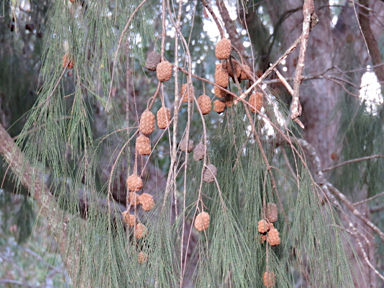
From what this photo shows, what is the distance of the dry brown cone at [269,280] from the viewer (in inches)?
27.7

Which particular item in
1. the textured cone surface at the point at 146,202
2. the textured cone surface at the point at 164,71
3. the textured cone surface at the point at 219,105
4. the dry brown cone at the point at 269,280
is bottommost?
the dry brown cone at the point at 269,280

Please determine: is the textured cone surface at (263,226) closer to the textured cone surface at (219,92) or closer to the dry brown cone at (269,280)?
the dry brown cone at (269,280)

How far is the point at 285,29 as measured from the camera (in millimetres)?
1861

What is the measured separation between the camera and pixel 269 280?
71 cm

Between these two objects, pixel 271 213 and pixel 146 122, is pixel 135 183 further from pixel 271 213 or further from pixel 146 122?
pixel 271 213

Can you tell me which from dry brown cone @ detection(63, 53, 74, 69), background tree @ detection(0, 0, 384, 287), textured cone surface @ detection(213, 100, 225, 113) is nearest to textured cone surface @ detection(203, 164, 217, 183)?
background tree @ detection(0, 0, 384, 287)

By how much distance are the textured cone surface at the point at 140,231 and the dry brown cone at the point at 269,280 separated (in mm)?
215

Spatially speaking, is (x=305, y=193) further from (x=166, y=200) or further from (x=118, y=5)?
(x=118, y=5)

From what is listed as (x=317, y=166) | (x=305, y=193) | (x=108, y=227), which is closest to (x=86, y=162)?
(x=108, y=227)

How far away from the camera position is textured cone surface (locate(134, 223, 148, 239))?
68 centimetres

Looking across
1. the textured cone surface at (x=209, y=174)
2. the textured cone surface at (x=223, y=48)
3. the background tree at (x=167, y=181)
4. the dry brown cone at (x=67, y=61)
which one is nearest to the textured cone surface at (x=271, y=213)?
the background tree at (x=167, y=181)

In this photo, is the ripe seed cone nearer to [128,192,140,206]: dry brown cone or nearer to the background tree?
the background tree

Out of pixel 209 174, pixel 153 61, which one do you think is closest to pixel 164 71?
pixel 153 61

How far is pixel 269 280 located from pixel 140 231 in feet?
0.75
